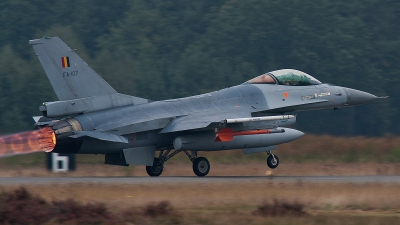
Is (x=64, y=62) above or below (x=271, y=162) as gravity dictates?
above

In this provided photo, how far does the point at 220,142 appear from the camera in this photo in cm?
1983

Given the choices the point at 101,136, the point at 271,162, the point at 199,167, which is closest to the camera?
the point at 101,136

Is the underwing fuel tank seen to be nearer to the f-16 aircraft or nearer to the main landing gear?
the f-16 aircraft

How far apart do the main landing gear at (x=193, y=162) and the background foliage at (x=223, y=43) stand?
88.6ft

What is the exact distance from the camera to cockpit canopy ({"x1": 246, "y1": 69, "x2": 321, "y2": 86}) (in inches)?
862

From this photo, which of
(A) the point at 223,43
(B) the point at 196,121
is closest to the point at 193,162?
(B) the point at 196,121

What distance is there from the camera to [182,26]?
203ft

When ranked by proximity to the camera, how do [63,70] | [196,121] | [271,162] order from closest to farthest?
[63,70] → [196,121] → [271,162]

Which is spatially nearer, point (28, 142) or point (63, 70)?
point (63, 70)

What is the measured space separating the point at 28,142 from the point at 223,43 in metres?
38.3

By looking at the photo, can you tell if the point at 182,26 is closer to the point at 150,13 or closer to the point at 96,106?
the point at 150,13

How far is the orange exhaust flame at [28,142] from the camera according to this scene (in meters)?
18.4

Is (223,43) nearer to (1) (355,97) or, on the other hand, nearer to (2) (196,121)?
(1) (355,97)

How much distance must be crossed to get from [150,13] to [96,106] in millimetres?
42014
